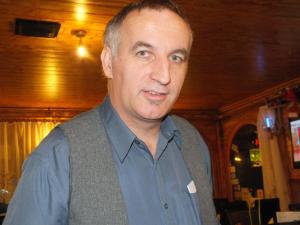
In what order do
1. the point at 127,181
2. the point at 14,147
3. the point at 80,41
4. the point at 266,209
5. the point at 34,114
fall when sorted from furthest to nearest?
the point at 34,114, the point at 14,147, the point at 266,209, the point at 80,41, the point at 127,181

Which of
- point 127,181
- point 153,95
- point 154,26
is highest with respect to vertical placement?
point 154,26

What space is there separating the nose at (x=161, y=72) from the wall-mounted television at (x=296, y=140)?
482 cm

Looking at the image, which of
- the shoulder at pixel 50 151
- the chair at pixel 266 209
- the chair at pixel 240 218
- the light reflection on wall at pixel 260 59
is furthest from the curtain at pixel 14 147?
the shoulder at pixel 50 151

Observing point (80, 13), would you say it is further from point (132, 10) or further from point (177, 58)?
point (177, 58)

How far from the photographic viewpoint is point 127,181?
114 centimetres

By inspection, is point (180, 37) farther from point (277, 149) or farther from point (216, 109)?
point (216, 109)

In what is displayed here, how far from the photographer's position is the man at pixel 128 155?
99 cm

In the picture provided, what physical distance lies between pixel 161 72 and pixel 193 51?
287 cm

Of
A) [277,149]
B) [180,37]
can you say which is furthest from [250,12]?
[277,149]

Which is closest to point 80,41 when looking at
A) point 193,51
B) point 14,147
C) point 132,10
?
point 193,51

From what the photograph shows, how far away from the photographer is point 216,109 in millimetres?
7848

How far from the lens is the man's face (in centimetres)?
115

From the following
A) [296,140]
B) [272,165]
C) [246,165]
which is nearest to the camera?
[296,140]

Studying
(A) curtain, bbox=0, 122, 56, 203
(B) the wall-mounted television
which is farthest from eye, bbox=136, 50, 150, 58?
(A) curtain, bbox=0, 122, 56, 203
